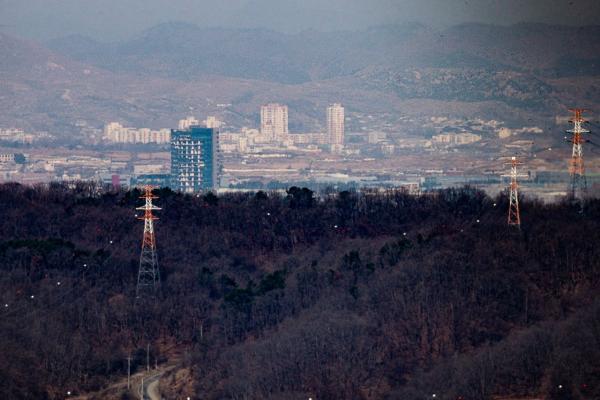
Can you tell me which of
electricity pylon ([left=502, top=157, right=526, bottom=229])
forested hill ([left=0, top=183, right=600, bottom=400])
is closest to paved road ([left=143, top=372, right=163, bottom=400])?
forested hill ([left=0, top=183, right=600, bottom=400])

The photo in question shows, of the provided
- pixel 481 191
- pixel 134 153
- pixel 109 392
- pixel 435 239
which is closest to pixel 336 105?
pixel 134 153

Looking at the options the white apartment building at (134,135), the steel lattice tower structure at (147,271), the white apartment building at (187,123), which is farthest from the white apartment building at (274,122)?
the steel lattice tower structure at (147,271)

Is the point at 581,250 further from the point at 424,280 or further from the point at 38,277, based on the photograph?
the point at 38,277

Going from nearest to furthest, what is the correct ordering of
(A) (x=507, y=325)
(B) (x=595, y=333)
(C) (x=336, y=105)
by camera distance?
1. (B) (x=595, y=333)
2. (A) (x=507, y=325)
3. (C) (x=336, y=105)

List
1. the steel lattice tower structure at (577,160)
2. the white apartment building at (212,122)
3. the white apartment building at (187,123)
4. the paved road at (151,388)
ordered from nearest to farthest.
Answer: the paved road at (151,388) < the steel lattice tower structure at (577,160) < the white apartment building at (187,123) < the white apartment building at (212,122)

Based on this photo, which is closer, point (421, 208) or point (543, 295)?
point (543, 295)

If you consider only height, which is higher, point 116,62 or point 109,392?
point 116,62

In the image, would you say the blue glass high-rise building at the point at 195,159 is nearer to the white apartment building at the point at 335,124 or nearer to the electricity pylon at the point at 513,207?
the white apartment building at the point at 335,124
